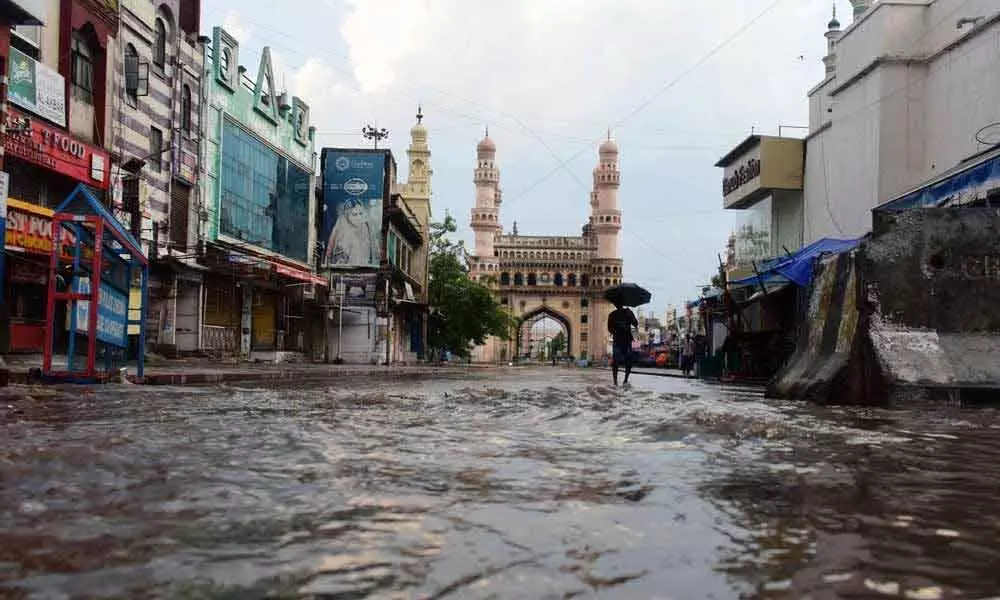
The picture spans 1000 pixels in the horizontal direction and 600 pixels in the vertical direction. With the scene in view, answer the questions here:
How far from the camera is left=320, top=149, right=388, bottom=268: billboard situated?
120 feet

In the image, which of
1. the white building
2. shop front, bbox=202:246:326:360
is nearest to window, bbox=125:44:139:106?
shop front, bbox=202:246:326:360

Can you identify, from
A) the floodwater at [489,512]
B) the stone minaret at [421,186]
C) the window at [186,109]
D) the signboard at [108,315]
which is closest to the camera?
the floodwater at [489,512]

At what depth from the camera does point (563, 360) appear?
9200 centimetres

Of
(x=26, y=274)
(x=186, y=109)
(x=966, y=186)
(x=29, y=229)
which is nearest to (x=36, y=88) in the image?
(x=29, y=229)

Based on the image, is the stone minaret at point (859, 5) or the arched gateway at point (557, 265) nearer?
the stone minaret at point (859, 5)

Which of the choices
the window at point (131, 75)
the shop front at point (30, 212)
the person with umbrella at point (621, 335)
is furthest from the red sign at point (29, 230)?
the person with umbrella at point (621, 335)

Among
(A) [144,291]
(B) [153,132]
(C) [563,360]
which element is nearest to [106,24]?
(B) [153,132]

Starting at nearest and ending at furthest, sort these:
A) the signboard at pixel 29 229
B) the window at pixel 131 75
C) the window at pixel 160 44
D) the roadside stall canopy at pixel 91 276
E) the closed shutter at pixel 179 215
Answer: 1. the roadside stall canopy at pixel 91 276
2. the signboard at pixel 29 229
3. the window at pixel 131 75
4. the window at pixel 160 44
5. the closed shutter at pixel 179 215

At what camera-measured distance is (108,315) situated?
30.8ft

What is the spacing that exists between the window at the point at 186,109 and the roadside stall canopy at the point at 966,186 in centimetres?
1724

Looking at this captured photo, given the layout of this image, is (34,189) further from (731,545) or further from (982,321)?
(731,545)

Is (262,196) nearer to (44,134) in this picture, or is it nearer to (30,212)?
(44,134)

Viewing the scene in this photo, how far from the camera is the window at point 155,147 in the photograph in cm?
2078

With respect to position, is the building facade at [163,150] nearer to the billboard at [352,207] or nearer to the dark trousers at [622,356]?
the dark trousers at [622,356]
